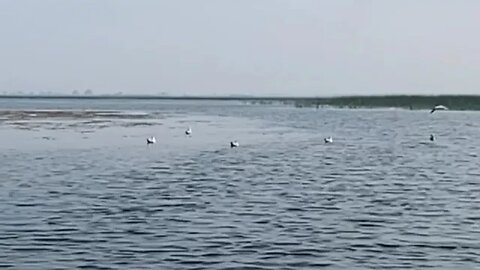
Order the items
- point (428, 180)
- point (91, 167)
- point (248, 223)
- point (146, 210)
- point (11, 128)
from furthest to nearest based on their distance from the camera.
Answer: point (11, 128), point (91, 167), point (428, 180), point (146, 210), point (248, 223)

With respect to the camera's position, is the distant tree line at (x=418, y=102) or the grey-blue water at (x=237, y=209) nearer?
the grey-blue water at (x=237, y=209)

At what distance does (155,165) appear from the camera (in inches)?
1273

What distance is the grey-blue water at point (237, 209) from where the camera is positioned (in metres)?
15.3

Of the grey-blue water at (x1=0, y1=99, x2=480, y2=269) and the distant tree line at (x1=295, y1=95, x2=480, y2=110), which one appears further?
the distant tree line at (x1=295, y1=95, x2=480, y2=110)

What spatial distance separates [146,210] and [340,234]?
16.7 feet

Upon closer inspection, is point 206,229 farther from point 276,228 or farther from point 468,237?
point 468,237

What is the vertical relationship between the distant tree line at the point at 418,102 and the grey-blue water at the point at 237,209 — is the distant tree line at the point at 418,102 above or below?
below

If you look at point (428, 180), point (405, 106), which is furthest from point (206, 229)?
point (405, 106)

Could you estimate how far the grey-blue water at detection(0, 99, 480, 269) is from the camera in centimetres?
1527

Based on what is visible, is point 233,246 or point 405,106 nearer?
point 233,246

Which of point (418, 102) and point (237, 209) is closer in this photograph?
point (237, 209)

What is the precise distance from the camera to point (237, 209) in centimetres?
2061

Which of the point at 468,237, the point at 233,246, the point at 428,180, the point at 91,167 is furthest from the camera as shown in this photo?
the point at 91,167

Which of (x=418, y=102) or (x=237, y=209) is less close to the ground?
(x=237, y=209)
